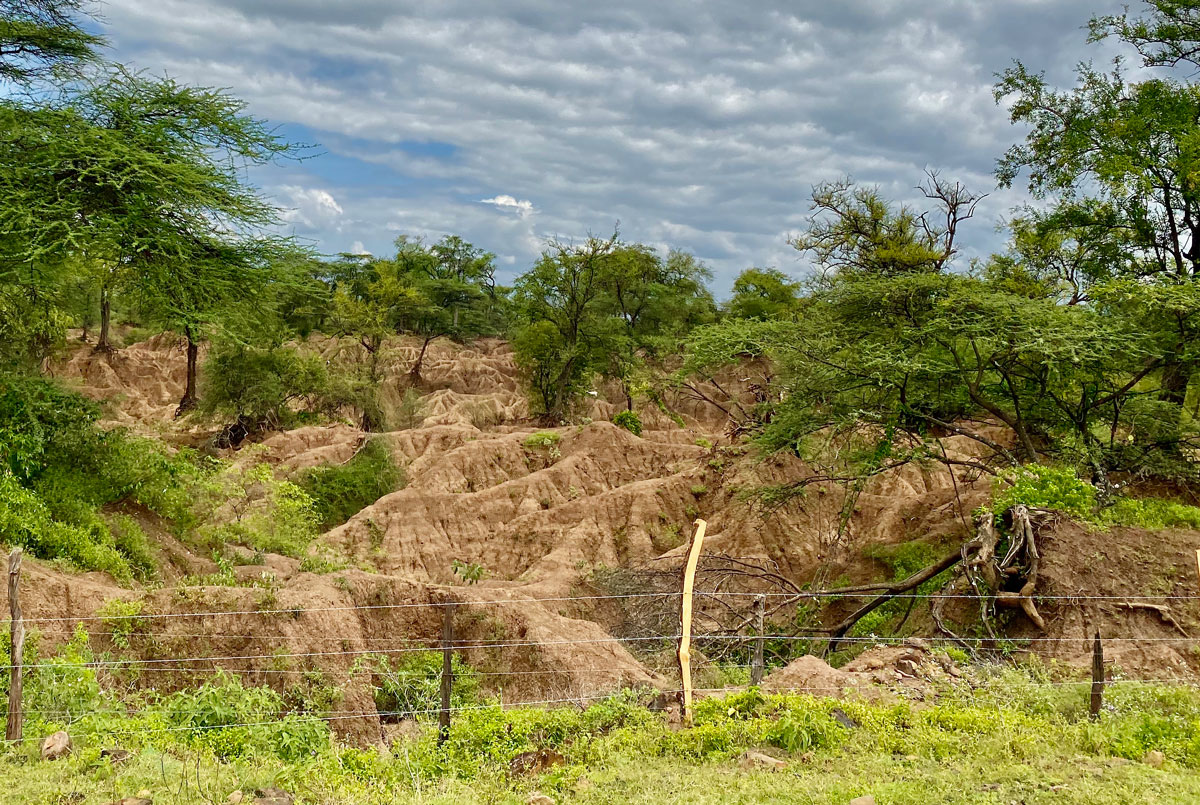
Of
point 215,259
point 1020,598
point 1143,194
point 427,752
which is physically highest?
point 1143,194

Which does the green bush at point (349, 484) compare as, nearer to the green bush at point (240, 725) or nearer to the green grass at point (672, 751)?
the green bush at point (240, 725)

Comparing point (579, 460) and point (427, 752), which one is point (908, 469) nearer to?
point (579, 460)

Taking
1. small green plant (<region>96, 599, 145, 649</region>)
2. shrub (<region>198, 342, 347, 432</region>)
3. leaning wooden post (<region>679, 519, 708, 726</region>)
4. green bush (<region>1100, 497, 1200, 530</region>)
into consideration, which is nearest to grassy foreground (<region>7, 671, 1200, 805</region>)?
leaning wooden post (<region>679, 519, 708, 726</region>)

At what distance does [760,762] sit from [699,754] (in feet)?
1.74

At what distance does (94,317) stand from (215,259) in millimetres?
41778

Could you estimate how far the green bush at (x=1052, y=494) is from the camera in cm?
1164

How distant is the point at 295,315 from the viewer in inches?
1813

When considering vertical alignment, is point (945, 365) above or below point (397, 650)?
above

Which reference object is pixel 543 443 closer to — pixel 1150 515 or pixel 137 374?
pixel 1150 515

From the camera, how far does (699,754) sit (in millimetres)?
6695

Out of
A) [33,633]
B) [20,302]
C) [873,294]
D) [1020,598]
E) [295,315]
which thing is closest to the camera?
[33,633]

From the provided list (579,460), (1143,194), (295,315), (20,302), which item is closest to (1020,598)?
(1143,194)

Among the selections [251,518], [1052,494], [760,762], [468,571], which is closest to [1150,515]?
[1052,494]

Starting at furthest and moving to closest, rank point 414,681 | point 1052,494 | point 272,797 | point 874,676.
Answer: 1. point 1052,494
2. point 414,681
3. point 874,676
4. point 272,797
